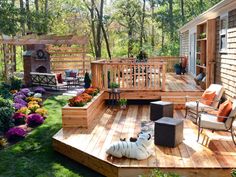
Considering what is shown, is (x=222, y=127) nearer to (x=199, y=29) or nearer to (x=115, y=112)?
(x=115, y=112)

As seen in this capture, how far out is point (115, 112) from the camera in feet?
26.5

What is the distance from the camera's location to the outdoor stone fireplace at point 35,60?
535 inches

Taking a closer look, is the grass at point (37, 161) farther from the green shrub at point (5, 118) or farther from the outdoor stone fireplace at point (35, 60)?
the outdoor stone fireplace at point (35, 60)

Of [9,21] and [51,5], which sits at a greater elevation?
[51,5]

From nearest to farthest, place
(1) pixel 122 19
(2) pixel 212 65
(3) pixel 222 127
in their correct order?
(3) pixel 222 127
(2) pixel 212 65
(1) pixel 122 19

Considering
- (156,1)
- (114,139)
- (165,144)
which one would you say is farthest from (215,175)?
(156,1)

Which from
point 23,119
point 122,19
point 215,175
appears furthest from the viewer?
point 122,19

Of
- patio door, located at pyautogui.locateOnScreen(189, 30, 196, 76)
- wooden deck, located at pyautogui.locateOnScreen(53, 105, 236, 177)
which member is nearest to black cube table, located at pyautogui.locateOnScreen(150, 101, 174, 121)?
wooden deck, located at pyautogui.locateOnScreen(53, 105, 236, 177)

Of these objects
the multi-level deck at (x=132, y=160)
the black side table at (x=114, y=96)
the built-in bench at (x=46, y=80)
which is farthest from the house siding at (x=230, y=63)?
the built-in bench at (x=46, y=80)

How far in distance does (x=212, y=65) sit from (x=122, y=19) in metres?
14.6

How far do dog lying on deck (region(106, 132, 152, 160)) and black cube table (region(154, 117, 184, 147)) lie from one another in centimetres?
55

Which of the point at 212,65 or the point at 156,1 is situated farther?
the point at 156,1

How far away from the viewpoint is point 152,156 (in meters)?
4.66

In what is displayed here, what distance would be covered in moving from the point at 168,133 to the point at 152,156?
1.87 ft
